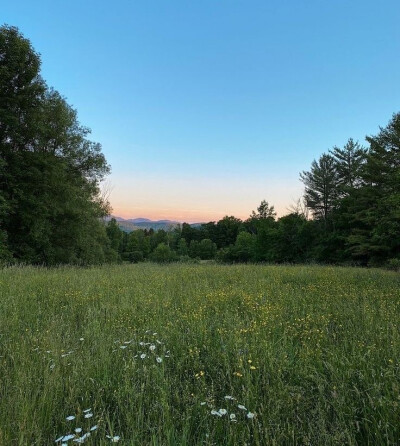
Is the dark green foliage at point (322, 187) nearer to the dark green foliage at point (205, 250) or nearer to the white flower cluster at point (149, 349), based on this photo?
the white flower cluster at point (149, 349)

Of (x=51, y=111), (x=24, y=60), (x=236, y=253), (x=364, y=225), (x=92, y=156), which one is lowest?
(x=236, y=253)

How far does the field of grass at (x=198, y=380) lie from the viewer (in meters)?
2.02

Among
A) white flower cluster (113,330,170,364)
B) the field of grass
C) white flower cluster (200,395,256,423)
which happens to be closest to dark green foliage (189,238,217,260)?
the field of grass

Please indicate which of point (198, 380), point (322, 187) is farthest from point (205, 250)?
point (198, 380)

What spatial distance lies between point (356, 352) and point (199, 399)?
5.85ft

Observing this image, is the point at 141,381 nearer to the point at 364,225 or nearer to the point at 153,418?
the point at 153,418

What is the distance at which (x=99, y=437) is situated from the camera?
2014 mm

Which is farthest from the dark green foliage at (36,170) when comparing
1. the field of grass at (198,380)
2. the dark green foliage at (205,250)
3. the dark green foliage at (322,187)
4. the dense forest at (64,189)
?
the dark green foliage at (205,250)

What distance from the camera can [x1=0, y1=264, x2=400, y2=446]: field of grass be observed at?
6.61 feet

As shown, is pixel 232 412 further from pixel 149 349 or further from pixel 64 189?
pixel 64 189

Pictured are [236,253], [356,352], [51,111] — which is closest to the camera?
[356,352]

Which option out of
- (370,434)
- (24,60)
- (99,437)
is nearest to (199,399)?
(99,437)

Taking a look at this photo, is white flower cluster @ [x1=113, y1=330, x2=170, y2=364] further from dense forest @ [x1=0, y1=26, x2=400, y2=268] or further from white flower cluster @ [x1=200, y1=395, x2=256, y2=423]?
dense forest @ [x1=0, y1=26, x2=400, y2=268]

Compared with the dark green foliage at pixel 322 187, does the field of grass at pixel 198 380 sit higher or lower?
lower
